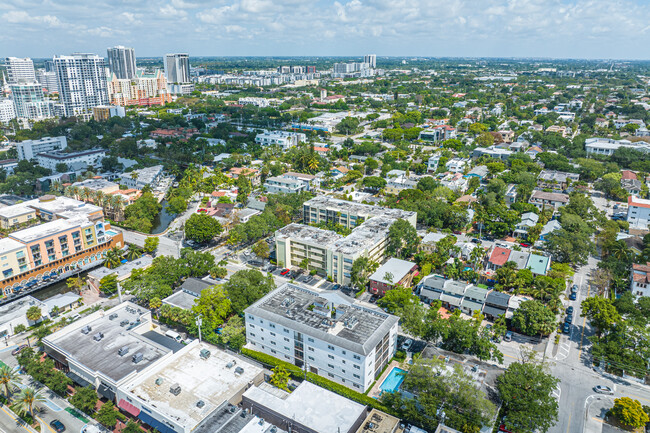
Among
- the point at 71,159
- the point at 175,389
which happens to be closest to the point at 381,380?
the point at 175,389

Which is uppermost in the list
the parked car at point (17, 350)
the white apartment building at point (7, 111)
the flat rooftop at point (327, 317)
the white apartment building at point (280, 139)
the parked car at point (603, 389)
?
the white apartment building at point (7, 111)

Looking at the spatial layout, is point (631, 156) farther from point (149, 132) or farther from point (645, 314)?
point (149, 132)

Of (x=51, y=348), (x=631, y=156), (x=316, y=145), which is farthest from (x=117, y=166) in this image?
(x=631, y=156)

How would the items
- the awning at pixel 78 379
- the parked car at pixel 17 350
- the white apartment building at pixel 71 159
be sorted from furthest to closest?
the white apartment building at pixel 71 159
the parked car at pixel 17 350
the awning at pixel 78 379

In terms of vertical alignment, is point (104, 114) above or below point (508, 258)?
above

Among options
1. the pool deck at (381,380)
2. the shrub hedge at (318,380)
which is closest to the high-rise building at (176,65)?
Answer: the shrub hedge at (318,380)

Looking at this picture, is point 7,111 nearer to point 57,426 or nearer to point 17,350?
point 17,350

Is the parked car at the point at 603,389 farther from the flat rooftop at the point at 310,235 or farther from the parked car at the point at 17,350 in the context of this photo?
the parked car at the point at 17,350
